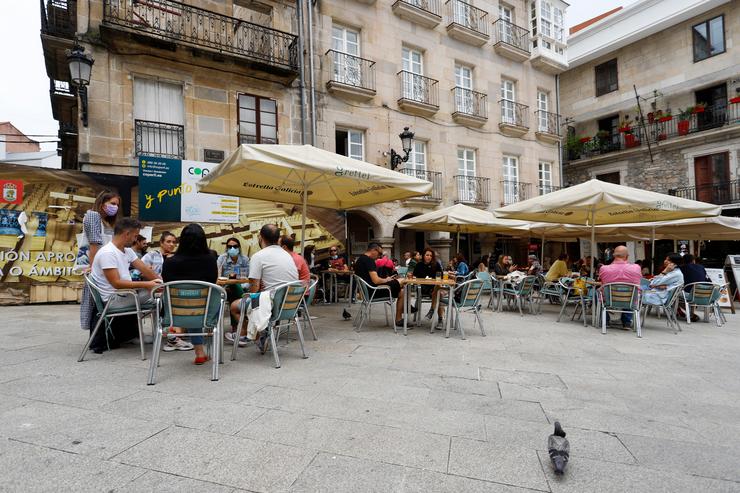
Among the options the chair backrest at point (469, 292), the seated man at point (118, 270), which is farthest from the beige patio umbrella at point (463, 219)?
the seated man at point (118, 270)

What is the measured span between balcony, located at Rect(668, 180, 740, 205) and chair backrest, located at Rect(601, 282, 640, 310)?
1461 cm

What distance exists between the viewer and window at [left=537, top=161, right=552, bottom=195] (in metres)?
17.4

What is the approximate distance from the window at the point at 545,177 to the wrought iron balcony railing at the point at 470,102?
162 inches

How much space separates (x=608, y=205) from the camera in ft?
22.6

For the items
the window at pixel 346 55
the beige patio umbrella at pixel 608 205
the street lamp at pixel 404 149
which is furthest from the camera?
the window at pixel 346 55

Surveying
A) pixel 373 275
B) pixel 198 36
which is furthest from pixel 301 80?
pixel 373 275

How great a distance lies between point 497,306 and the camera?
882cm

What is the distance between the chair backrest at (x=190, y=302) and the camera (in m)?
3.30

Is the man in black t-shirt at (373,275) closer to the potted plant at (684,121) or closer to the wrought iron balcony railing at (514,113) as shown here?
the wrought iron balcony railing at (514,113)

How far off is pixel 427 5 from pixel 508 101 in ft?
16.1

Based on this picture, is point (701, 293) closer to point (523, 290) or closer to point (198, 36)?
point (523, 290)

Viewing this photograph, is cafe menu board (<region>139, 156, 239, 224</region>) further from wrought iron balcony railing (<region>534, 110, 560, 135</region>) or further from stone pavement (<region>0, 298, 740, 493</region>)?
wrought iron balcony railing (<region>534, 110, 560, 135</region>)

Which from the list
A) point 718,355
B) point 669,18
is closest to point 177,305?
point 718,355

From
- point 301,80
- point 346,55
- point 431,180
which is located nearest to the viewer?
point 301,80
